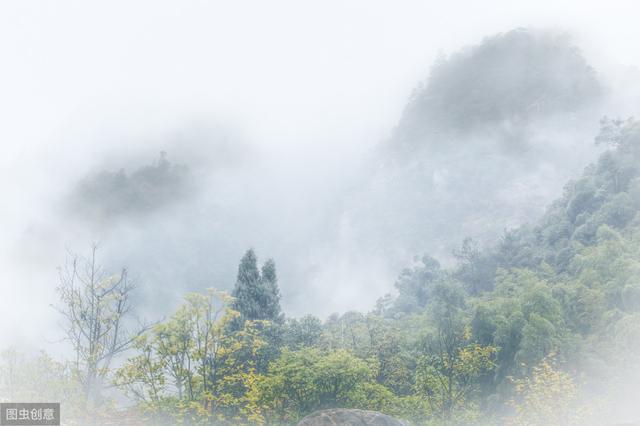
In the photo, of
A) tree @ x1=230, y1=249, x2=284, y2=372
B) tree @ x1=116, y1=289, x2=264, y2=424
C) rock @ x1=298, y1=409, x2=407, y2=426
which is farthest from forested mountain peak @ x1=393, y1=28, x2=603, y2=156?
tree @ x1=116, y1=289, x2=264, y2=424

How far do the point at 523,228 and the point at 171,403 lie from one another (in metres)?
51.1

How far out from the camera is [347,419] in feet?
44.4

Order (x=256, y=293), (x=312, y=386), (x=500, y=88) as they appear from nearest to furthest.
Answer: (x=312, y=386) → (x=256, y=293) → (x=500, y=88)

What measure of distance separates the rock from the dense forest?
192 cm

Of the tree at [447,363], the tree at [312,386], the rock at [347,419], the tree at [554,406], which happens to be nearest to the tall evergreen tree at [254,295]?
the tree at [447,363]

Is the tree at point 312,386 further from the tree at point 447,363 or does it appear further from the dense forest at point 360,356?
the tree at point 447,363

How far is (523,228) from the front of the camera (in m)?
57.3

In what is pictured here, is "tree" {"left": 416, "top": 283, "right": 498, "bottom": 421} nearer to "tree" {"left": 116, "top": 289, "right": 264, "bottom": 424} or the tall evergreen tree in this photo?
"tree" {"left": 116, "top": 289, "right": 264, "bottom": 424}

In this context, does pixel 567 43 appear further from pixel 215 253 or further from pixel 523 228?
pixel 215 253

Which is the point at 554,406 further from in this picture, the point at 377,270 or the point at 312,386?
the point at 377,270

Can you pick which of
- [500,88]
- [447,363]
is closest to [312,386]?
[447,363]

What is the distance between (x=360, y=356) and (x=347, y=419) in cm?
1189

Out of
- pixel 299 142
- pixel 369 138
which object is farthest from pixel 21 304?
pixel 369 138

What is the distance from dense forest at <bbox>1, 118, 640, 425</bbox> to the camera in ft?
45.1
